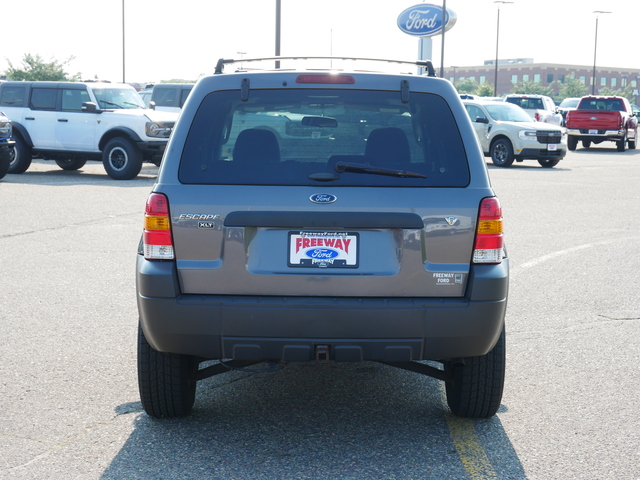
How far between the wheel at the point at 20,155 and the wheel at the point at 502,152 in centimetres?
1282

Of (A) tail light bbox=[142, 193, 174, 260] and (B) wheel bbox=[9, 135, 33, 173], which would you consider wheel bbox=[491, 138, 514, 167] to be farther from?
(A) tail light bbox=[142, 193, 174, 260]

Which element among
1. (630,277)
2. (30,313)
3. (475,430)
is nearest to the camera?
(475,430)

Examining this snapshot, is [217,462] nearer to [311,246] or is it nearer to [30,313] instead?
[311,246]

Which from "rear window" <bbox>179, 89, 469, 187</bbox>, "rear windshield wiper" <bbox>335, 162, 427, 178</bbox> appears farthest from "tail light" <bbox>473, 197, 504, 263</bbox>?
"rear windshield wiper" <bbox>335, 162, 427, 178</bbox>

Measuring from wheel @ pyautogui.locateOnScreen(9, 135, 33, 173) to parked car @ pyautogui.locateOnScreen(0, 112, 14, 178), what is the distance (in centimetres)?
162

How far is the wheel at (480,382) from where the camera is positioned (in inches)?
167

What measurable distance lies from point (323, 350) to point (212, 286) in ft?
1.94

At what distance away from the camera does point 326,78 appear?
13.1 feet

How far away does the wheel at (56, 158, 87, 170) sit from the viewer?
69.7ft

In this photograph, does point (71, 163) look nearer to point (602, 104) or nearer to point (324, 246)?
point (324, 246)

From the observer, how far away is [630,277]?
334 inches

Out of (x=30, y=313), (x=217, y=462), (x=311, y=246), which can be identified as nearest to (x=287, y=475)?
(x=217, y=462)

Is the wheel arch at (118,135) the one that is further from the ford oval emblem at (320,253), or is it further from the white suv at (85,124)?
the ford oval emblem at (320,253)

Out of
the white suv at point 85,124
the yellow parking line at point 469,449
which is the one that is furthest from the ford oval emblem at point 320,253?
the white suv at point 85,124
